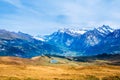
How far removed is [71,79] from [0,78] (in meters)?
19.7

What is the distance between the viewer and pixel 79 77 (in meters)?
88.5

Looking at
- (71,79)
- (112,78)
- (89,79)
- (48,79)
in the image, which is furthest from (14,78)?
(112,78)

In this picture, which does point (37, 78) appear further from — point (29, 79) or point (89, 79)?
point (89, 79)

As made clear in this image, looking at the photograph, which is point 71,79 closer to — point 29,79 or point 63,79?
point 63,79

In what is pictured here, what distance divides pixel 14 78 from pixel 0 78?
3.76 m

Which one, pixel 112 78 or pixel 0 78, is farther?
pixel 112 78

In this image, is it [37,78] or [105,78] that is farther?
[105,78]

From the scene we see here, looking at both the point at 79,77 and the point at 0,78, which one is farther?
the point at 79,77

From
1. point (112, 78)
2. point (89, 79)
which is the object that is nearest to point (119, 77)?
point (112, 78)

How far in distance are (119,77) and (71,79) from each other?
50.9 ft

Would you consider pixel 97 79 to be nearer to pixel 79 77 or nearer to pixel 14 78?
pixel 79 77

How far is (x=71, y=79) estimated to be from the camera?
82.9 meters

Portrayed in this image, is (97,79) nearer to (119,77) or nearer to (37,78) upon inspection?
(119,77)

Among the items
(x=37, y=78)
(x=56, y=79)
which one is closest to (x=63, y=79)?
(x=56, y=79)
